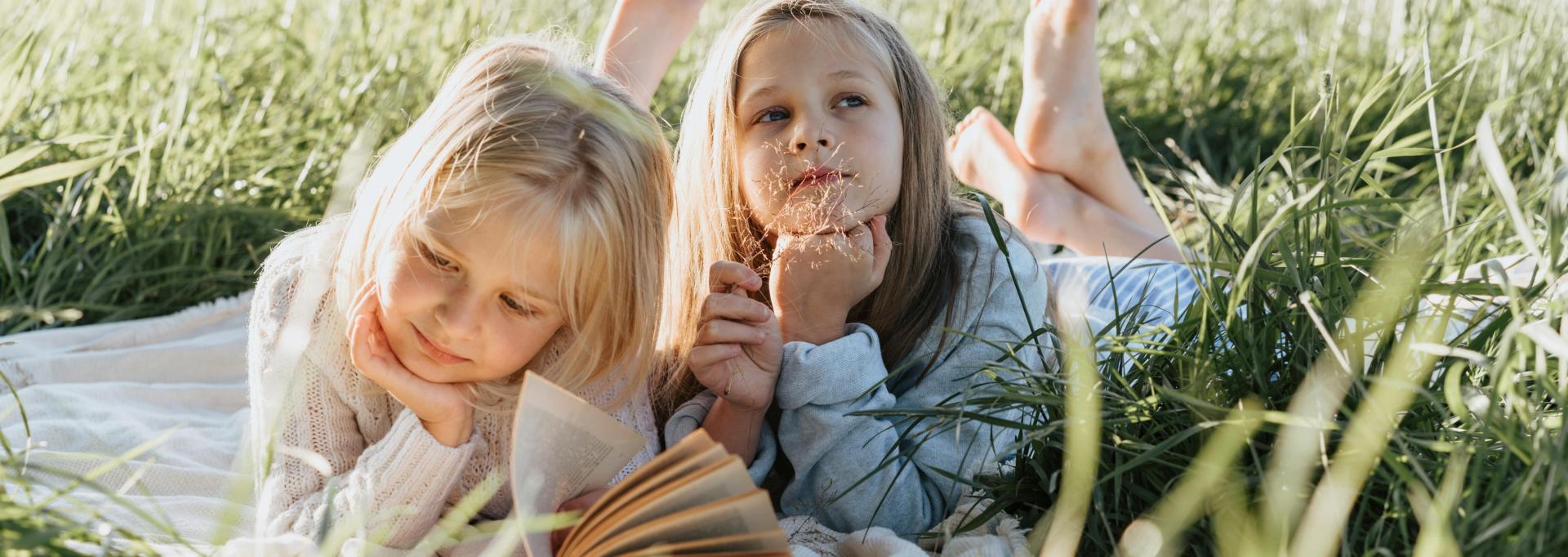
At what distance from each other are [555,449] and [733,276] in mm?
477

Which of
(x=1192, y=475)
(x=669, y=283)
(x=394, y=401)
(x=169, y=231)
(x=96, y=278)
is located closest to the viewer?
(x=1192, y=475)

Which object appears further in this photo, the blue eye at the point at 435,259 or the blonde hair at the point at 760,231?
the blonde hair at the point at 760,231

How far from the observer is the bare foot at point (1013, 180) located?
293 centimetres

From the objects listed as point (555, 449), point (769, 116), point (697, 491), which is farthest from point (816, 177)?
point (697, 491)

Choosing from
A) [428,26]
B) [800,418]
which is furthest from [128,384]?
[428,26]

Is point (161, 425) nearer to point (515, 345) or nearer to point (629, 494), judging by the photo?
point (515, 345)

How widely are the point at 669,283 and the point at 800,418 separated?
330 millimetres

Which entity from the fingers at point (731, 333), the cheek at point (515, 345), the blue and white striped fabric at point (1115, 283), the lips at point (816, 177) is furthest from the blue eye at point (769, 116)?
the blue and white striped fabric at point (1115, 283)

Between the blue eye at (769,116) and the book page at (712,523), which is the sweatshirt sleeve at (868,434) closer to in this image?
the blue eye at (769,116)

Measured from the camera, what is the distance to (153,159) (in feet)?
10.0

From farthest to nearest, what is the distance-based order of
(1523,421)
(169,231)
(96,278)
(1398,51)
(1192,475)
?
1. (1398,51)
2. (169,231)
3. (96,278)
4. (1192,475)
5. (1523,421)

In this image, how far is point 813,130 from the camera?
A: 1.94 meters

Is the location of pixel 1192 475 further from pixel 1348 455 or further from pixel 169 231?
pixel 169 231

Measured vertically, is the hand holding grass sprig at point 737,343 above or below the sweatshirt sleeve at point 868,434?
above
